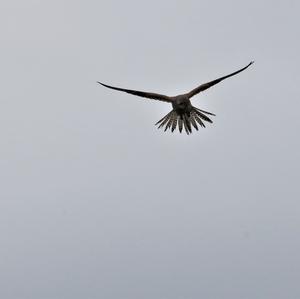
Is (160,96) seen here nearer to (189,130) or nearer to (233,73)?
(189,130)

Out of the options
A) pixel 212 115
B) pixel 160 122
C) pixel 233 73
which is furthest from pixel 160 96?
pixel 233 73

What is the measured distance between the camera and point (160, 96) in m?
40.4

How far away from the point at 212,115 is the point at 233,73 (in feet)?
11.6

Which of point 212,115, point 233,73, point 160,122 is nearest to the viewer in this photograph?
point 233,73

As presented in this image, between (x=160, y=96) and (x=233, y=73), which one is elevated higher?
(x=160, y=96)

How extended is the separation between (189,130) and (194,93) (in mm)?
2061

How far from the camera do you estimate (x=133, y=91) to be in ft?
129

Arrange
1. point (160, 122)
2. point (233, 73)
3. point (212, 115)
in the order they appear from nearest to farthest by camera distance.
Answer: point (233, 73) → point (212, 115) → point (160, 122)

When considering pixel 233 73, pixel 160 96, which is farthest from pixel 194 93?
pixel 233 73

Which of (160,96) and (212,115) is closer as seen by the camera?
(212,115)

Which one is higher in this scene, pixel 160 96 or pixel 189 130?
pixel 160 96

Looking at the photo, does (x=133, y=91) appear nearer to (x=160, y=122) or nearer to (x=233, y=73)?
(x=160, y=122)

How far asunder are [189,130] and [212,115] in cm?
164

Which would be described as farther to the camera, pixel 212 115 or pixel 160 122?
pixel 160 122
